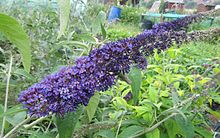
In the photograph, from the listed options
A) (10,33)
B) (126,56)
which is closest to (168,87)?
(126,56)

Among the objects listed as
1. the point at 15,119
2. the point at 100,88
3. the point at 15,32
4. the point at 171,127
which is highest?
the point at 15,32

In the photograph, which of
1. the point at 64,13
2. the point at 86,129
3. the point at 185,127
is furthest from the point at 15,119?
the point at 64,13

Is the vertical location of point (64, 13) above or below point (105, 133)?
above

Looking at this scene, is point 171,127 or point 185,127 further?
point 171,127

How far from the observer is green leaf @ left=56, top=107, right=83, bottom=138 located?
70 centimetres

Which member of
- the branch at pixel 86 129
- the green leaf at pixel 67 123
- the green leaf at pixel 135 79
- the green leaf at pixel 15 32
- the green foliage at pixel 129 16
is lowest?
the green foliage at pixel 129 16

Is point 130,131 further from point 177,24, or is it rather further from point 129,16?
point 129,16

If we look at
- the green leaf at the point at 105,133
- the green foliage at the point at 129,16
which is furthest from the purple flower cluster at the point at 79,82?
the green foliage at the point at 129,16

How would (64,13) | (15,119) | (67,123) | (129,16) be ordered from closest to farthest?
(64,13) < (67,123) < (15,119) < (129,16)

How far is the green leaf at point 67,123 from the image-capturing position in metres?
0.70

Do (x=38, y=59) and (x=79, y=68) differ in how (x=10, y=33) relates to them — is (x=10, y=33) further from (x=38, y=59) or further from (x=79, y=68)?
(x=38, y=59)

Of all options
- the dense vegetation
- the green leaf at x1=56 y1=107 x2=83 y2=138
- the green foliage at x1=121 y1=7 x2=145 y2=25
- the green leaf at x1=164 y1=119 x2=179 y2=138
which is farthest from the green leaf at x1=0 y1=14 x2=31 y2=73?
the green foliage at x1=121 y1=7 x2=145 y2=25

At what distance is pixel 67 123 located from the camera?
0.70m

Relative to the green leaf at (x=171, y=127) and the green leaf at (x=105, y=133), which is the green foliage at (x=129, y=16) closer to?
the green leaf at (x=171, y=127)
